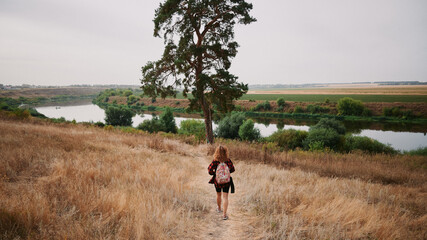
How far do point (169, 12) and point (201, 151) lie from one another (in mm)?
8201

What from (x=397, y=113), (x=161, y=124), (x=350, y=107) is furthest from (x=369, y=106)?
(x=161, y=124)

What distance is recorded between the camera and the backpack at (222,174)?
14.3 feet

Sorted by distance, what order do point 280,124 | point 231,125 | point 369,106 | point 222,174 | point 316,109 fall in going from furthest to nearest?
1. point 316,109
2. point 369,106
3. point 280,124
4. point 231,125
5. point 222,174

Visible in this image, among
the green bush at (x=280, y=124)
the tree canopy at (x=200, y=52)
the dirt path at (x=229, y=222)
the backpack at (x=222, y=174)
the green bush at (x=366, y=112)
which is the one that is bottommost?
the green bush at (x=280, y=124)

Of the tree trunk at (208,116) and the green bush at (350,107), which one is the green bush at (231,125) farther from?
the green bush at (350,107)

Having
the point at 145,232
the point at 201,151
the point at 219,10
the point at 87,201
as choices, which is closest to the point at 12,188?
the point at 87,201

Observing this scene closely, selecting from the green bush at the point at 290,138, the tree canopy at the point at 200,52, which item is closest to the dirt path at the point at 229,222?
the tree canopy at the point at 200,52

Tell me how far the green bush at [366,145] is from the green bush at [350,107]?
34184mm

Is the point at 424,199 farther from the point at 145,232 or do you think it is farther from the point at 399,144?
the point at 399,144

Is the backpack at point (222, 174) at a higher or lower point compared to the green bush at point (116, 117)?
higher

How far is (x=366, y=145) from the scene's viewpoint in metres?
23.4

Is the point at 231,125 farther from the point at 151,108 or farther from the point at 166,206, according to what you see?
the point at 151,108

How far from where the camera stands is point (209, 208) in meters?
4.81

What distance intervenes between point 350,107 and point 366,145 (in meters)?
36.7
